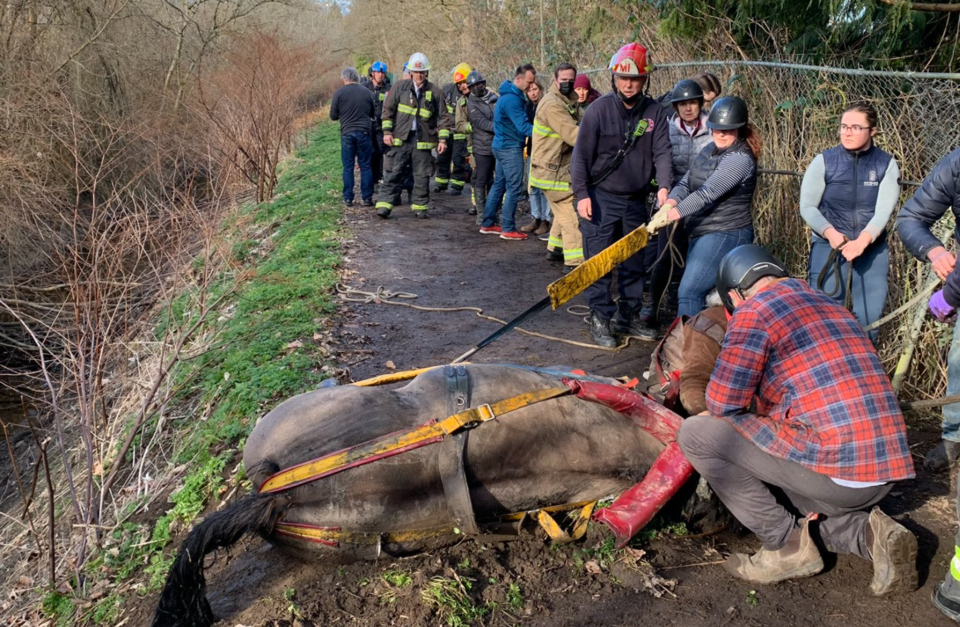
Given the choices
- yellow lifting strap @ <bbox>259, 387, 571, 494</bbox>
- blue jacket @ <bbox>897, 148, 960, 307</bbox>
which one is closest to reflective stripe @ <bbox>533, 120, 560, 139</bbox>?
blue jacket @ <bbox>897, 148, 960, 307</bbox>

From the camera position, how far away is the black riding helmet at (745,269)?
309cm

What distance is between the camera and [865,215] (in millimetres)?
4508

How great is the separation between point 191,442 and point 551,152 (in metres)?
4.76

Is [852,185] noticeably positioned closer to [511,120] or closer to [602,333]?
[602,333]

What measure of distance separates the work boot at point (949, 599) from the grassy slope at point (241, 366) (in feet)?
11.6

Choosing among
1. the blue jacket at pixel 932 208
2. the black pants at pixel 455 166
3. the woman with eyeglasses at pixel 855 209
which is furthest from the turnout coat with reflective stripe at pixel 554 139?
the black pants at pixel 455 166

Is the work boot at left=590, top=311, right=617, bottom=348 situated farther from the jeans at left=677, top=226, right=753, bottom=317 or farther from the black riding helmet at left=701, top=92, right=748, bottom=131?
the black riding helmet at left=701, top=92, right=748, bottom=131

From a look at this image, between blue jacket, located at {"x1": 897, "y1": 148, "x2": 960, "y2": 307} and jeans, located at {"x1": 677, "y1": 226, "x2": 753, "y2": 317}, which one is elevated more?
blue jacket, located at {"x1": 897, "y1": 148, "x2": 960, "y2": 307}

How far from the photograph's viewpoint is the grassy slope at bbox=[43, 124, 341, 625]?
13.1ft

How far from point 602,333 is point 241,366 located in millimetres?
2931

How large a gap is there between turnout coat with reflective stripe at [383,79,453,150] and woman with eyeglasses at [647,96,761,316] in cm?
612

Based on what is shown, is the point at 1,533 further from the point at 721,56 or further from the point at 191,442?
the point at 721,56

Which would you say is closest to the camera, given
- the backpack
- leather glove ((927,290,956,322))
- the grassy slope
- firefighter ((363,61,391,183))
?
the backpack

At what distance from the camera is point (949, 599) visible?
283 centimetres
